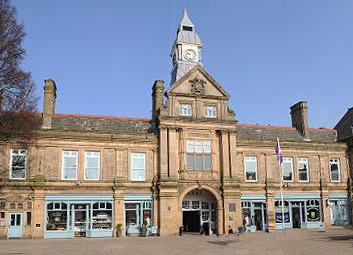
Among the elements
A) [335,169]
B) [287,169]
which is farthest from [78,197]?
[335,169]

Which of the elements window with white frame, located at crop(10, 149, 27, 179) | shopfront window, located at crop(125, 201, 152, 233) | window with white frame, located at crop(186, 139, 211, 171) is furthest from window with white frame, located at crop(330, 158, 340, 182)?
window with white frame, located at crop(10, 149, 27, 179)

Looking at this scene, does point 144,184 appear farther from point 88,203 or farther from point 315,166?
point 315,166

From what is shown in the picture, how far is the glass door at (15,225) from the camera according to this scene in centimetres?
3095

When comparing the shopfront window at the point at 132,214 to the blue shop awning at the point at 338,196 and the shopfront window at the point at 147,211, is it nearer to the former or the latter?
the shopfront window at the point at 147,211

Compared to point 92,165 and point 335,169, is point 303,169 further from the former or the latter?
point 92,165

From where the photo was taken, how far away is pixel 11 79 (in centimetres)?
1797

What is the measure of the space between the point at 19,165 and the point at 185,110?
15.2 meters

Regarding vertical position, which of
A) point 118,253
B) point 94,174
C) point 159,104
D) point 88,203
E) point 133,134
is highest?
point 159,104

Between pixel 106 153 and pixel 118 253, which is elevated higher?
pixel 106 153

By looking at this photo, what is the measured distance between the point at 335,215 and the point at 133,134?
2213cm

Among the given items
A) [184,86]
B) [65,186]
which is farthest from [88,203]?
[184,86]

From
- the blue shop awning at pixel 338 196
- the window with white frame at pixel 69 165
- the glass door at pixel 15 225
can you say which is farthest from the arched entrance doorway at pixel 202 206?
the glass door at pixel 15 225

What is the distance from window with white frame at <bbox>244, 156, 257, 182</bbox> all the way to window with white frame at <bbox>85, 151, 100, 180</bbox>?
14137mm

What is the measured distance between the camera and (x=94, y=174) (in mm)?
34000
